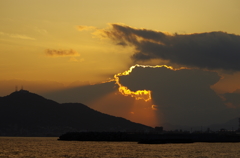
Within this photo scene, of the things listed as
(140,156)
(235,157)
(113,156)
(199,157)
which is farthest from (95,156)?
(235,157)

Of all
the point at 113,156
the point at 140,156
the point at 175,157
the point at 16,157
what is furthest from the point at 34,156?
the point at 175,157

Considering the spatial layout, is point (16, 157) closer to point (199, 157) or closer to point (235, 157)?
point (199, 157)

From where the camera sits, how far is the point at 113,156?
124 metres

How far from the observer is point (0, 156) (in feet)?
404

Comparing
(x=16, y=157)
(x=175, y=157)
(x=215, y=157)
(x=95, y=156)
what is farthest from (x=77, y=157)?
(x=215, y=157)

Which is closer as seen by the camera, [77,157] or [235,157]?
[77,157]

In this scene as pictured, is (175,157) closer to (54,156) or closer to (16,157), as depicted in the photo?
(54,156)

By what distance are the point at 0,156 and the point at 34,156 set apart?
928 centimetres

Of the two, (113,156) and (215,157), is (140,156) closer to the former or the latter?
(113,156)

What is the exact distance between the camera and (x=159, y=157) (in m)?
121

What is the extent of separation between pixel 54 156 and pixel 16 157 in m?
10.2

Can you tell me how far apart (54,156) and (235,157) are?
51445 millimetres

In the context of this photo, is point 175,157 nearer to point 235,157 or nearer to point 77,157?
point 235,157

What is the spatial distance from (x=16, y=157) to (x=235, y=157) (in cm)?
6153
